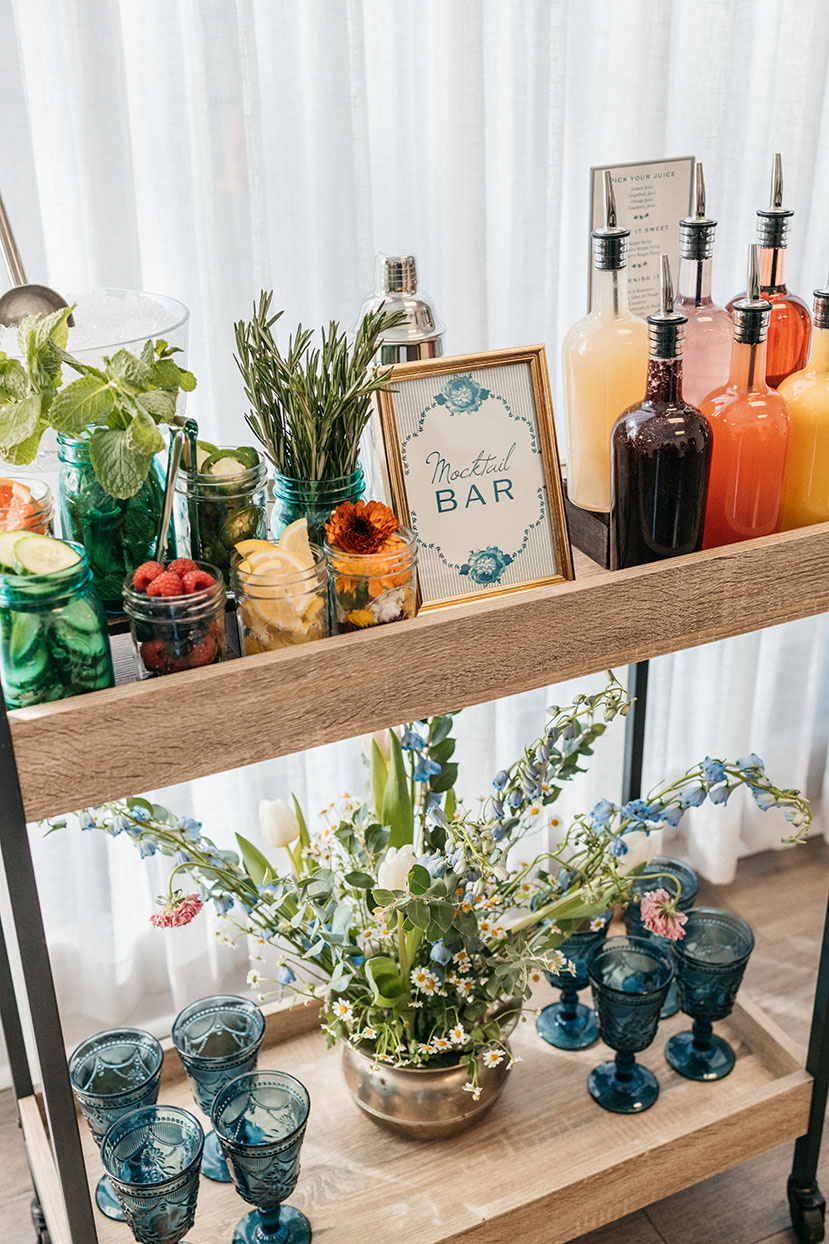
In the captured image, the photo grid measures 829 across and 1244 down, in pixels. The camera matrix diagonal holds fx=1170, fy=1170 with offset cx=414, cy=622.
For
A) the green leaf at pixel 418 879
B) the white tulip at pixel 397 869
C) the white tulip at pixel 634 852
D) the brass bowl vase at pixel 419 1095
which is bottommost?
the brass bowl vase at pixel 419 1095

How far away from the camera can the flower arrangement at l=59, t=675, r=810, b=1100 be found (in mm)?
1243

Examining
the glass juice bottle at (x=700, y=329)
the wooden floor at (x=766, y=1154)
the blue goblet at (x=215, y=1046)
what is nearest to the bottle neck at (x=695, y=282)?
the glass juice bottle at (x=700, y=329)

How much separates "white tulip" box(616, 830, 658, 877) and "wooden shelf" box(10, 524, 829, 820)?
37cm

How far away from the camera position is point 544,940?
1334 millimetres

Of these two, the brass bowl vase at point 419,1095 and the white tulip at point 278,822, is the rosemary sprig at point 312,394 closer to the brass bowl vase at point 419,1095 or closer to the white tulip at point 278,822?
the white tulip at point 278,822

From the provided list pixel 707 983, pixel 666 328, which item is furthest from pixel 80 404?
pixel 707 983

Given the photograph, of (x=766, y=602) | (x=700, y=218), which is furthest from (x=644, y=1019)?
(x=700, y=218)

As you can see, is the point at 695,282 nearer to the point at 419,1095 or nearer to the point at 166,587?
the point at 166,587

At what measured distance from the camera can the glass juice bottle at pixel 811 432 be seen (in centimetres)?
107

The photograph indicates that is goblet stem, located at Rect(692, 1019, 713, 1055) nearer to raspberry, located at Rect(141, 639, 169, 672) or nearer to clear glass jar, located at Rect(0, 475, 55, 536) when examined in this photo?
raspberry, located at Rect(141, 639, 169, 672)

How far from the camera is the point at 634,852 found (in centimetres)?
140

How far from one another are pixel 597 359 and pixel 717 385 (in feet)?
0.52

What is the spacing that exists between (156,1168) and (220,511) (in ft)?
2.19

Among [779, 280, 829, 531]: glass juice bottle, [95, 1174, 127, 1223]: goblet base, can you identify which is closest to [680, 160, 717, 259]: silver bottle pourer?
[779, 280, 829, 531]: glass juice bottle
